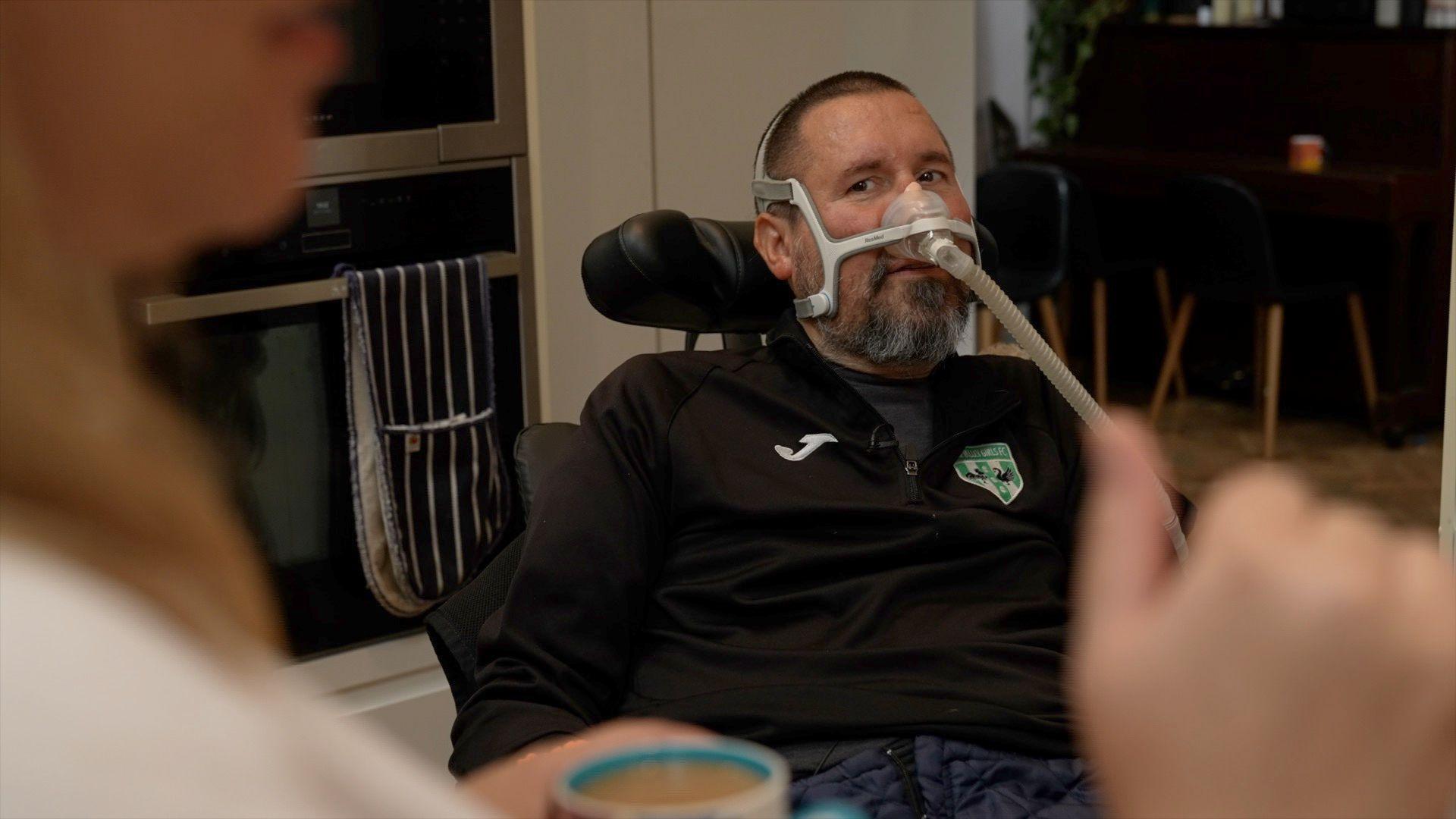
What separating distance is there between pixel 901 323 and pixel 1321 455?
3.90 metres

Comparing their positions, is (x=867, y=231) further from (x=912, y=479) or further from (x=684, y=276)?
(x=912, y=479)

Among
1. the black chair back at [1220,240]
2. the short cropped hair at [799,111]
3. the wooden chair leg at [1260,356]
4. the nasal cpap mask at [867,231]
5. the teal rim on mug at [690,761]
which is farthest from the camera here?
the wooden chair leg at [1260,356]

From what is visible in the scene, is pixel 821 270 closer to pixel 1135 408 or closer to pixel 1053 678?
pixel 1053 678

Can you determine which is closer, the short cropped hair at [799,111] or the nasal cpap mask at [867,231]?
the nasal cpap mask at [867,231]

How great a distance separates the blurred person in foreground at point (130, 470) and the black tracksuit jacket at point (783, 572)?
127 cm

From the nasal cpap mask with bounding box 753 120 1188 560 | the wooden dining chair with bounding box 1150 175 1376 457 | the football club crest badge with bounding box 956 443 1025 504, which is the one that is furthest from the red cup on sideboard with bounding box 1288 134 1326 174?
the football club crest badge with bounding box 956 443 1025 504

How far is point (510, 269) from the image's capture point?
2879 mm

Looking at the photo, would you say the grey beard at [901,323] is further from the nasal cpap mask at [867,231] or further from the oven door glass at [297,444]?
the oven door glass at [297,444]

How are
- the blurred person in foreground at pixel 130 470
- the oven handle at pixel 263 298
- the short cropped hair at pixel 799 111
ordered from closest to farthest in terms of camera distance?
the blurred person in foreground at pixel 130 470 < the short cropped hair at pixel 799 111 < the oven handle at pixel 263 298

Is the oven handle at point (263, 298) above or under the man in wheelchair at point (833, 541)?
above

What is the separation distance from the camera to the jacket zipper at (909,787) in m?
1.63

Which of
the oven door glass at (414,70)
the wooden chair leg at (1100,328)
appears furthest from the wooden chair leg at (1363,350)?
the oven door glass at (414,70)

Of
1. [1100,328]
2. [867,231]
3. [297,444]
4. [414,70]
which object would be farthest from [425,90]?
[1100,328]

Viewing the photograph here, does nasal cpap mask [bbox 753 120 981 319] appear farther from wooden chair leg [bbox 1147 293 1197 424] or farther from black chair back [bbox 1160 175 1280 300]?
wooden chair leg [bbox 1147 293 1197 424]
